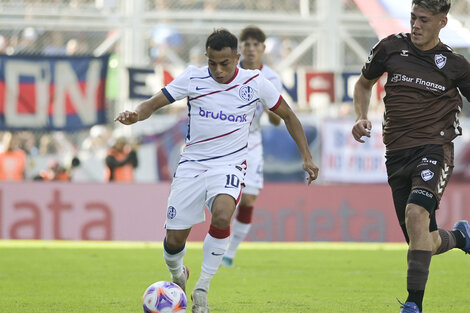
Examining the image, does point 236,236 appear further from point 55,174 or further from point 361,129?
point 55,174

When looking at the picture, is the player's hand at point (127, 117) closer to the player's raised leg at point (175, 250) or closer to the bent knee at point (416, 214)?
the player's raised leg at point (175, 250)

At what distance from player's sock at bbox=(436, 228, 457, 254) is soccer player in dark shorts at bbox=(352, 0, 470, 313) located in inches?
5.9

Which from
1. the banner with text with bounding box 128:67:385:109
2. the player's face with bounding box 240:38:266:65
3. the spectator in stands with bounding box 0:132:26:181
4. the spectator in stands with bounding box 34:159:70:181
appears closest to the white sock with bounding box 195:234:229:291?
the player's face with bounding box 240:38:266:65

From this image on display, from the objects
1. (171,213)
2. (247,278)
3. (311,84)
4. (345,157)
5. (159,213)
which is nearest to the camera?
(171,213)

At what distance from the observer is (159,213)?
16.5 metres

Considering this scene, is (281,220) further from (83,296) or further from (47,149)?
(83,296)

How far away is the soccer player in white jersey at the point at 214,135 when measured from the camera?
7.77 m

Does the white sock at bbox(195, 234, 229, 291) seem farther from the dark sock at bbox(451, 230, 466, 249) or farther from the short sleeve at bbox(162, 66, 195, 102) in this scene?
the dark sock at bbox(451, 230, 466, 249)

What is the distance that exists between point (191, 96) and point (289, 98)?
1153 centimetres

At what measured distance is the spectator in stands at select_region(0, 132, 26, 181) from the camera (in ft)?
59.2

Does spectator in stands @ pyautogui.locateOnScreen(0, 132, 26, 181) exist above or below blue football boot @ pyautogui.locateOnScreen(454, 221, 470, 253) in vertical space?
below

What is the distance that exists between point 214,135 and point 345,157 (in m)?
11.3

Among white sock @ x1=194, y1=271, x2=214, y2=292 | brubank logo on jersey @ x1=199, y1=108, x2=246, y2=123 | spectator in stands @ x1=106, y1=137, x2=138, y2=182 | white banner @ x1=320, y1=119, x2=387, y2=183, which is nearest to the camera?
white sock @ x1=194, y1=271, x2=214, y2=292

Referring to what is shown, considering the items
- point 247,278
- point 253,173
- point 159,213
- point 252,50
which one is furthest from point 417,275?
point 159,213
